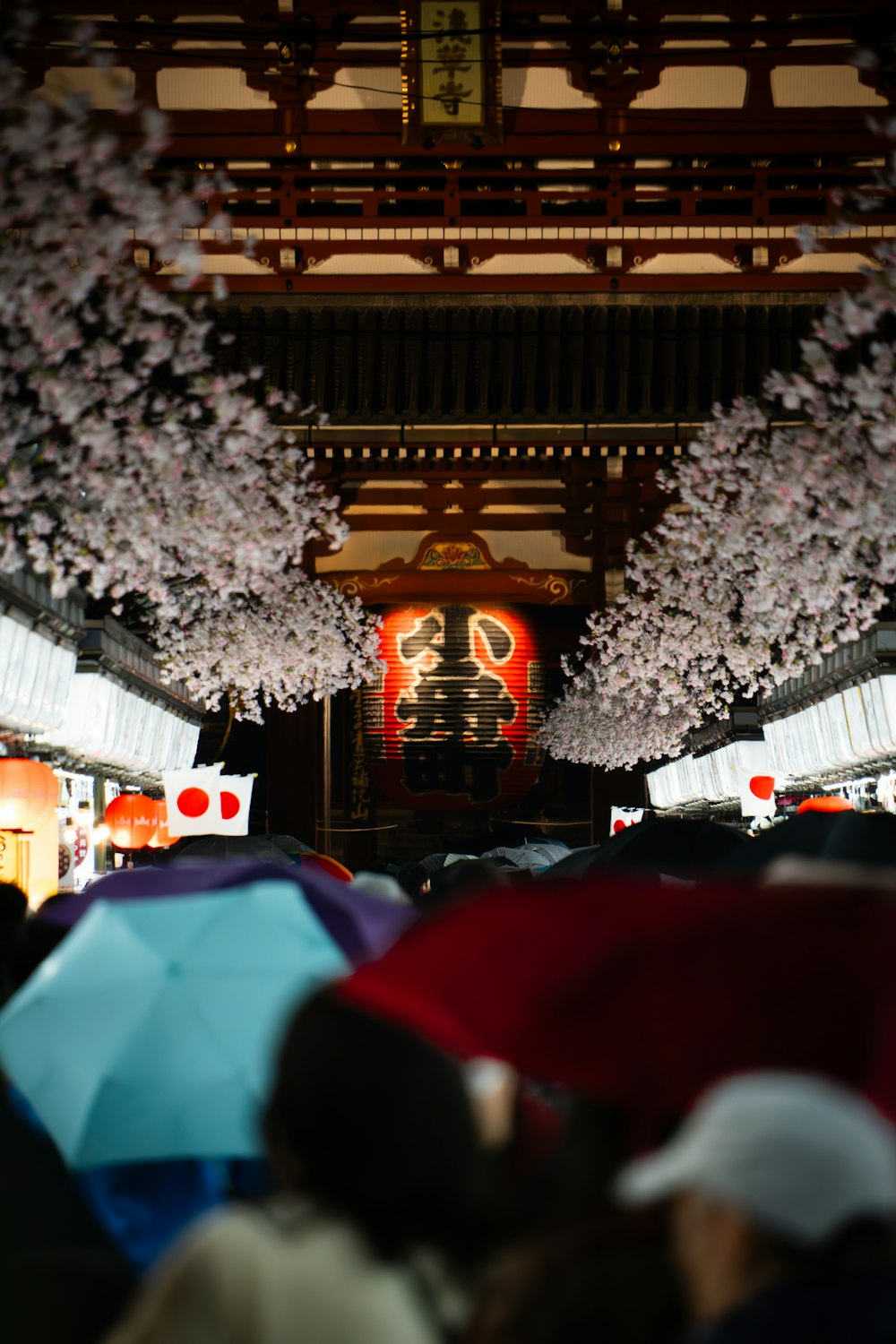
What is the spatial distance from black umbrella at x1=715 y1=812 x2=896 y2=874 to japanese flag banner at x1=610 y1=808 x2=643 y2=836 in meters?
15.9

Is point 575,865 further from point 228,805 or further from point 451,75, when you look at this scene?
point 451,75

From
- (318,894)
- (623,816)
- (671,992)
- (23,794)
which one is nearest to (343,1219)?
(671,992)

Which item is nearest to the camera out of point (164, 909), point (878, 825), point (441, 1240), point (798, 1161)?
point (798, 1161)

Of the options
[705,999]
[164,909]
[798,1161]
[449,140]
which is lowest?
[798,1161]

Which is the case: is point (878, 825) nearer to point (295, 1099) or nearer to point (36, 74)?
point (295, 1099)

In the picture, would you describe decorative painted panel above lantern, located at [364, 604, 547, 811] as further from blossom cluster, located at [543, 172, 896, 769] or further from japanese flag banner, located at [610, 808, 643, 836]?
japanese flag banner, located at [610, 808, 643, 836]

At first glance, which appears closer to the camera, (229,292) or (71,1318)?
(71,1318)

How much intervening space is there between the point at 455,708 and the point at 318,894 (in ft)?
68.1

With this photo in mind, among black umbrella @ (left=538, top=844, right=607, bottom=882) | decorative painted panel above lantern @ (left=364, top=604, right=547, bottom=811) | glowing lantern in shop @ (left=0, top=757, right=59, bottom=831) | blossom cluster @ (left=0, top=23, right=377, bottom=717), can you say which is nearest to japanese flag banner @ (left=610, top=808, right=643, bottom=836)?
decorative painted panel above lantern @ (left=364, top=604, right=547, bottom=811)

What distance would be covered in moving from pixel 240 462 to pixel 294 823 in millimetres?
9554

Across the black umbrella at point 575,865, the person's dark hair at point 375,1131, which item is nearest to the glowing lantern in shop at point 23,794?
the black umbrella at point 575,865

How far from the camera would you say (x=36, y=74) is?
16.8 metres

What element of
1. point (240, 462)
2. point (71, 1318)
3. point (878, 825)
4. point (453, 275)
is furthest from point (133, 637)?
point (71, 1318)

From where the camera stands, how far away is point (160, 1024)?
14.3 feet
